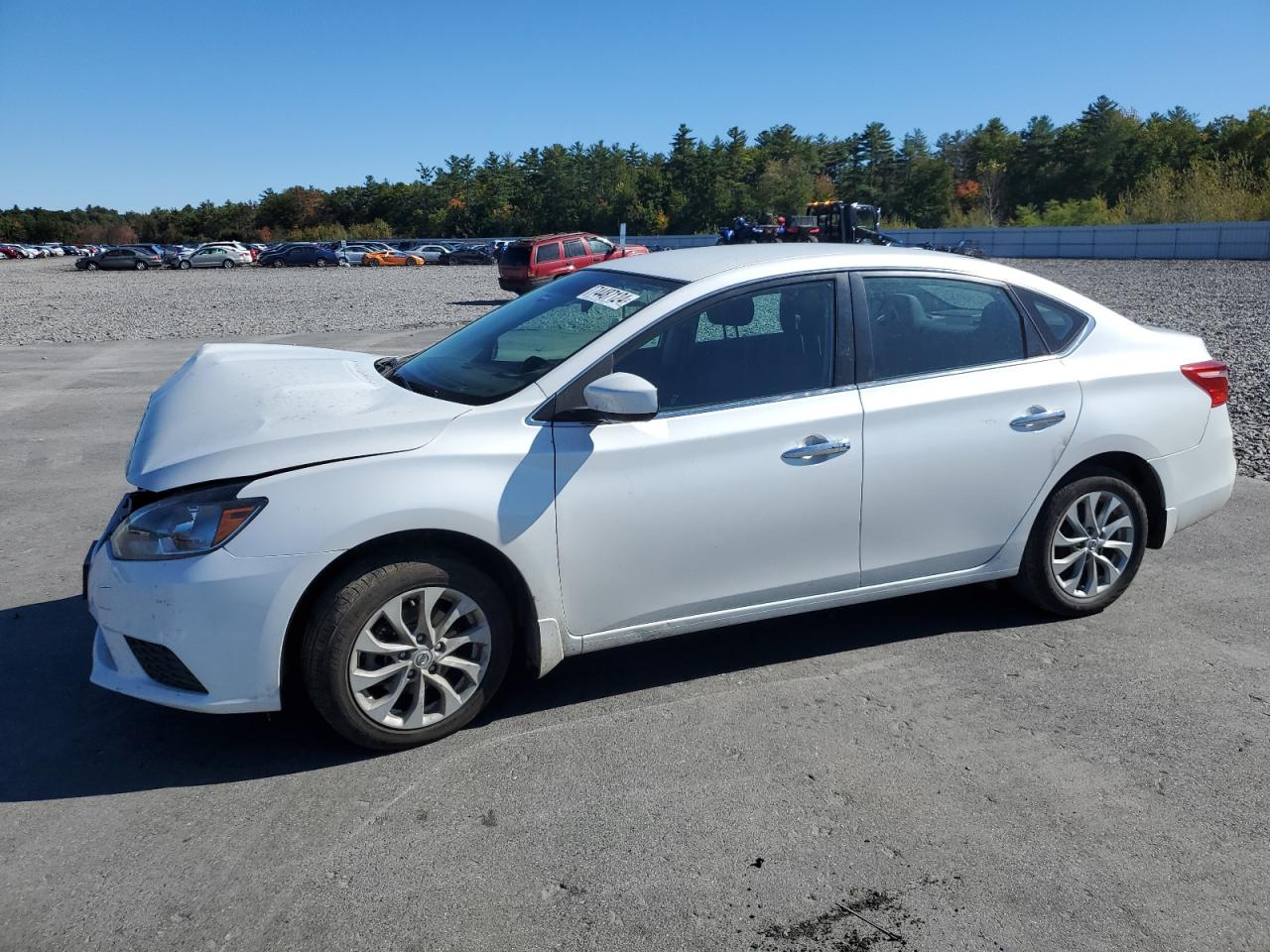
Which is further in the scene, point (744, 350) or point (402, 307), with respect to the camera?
point (402, 307)

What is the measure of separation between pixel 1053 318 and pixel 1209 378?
878 millimetres

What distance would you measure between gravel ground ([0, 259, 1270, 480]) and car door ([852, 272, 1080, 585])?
4021 mm

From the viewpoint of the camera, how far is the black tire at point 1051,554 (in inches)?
181

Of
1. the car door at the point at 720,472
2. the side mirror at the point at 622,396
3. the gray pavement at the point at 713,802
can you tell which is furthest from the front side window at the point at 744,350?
the gray pavement at the point at 713,802

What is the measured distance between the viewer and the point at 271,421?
3643 mm

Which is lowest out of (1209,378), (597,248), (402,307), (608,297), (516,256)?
(402,307)

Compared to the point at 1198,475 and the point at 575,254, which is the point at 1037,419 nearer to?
the point at 1198,475

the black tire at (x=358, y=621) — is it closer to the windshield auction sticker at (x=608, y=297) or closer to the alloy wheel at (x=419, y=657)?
the alloy wheel at (x=419, y=657)

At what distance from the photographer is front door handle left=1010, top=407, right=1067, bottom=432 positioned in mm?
4406

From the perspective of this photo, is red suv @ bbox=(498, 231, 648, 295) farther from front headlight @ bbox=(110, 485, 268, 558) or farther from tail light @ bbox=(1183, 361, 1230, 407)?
front headlight @ bbox=(110, 485, 268, 558)

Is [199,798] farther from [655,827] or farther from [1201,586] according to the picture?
[1201,586]

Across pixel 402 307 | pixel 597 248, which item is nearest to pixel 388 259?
pixel 597 248

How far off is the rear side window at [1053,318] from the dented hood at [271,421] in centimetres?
260

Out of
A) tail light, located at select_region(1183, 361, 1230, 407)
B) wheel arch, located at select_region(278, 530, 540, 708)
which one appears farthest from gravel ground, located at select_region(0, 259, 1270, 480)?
wheel arch, located at select_region(278, 530, 540, 708)
